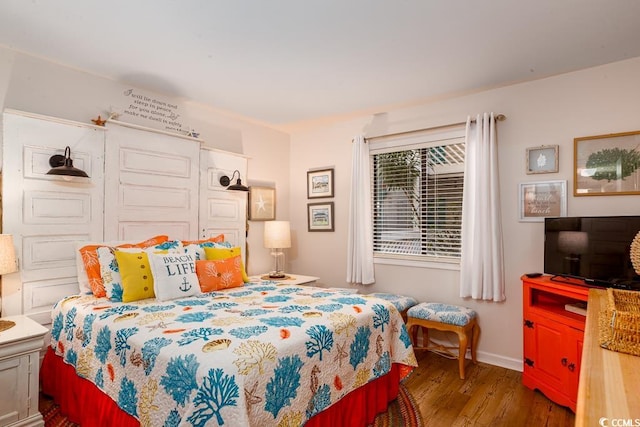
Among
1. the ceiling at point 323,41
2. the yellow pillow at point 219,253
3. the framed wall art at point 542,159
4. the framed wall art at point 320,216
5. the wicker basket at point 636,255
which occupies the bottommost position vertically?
the yellow pillow at point 219,253

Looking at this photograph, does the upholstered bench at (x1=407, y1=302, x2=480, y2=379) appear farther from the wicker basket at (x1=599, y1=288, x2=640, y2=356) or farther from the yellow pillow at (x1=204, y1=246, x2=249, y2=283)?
the wicker basket at (x1=599, y1=288, x2=640, y2=356)

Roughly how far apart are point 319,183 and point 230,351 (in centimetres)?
312

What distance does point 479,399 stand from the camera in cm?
264

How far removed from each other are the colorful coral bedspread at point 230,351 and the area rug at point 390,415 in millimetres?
310

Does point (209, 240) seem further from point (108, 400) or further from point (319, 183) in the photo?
point (108, 400)

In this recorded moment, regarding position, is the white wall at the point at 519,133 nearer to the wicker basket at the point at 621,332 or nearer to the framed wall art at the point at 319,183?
the framed wall art at the point at 319,183

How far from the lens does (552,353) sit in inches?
102

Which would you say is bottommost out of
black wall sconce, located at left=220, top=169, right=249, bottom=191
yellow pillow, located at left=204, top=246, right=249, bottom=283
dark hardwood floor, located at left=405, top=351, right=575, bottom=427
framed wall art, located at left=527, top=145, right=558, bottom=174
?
dark hardwood floor, located at left=405, top=351, right=575, bottom=427

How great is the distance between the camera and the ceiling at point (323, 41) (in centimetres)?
203

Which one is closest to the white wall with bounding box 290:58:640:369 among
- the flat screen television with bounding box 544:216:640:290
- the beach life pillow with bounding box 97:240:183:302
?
the flat screen television with bounding box 544:216:640:290

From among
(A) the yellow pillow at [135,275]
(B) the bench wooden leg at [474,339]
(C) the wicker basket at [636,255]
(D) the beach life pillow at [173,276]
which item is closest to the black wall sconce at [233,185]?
(D) the beach life pillow at [173,276]

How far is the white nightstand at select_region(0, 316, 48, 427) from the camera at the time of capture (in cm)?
201

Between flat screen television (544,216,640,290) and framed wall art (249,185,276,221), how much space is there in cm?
299

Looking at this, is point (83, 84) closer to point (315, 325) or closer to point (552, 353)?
point (315, 325)
